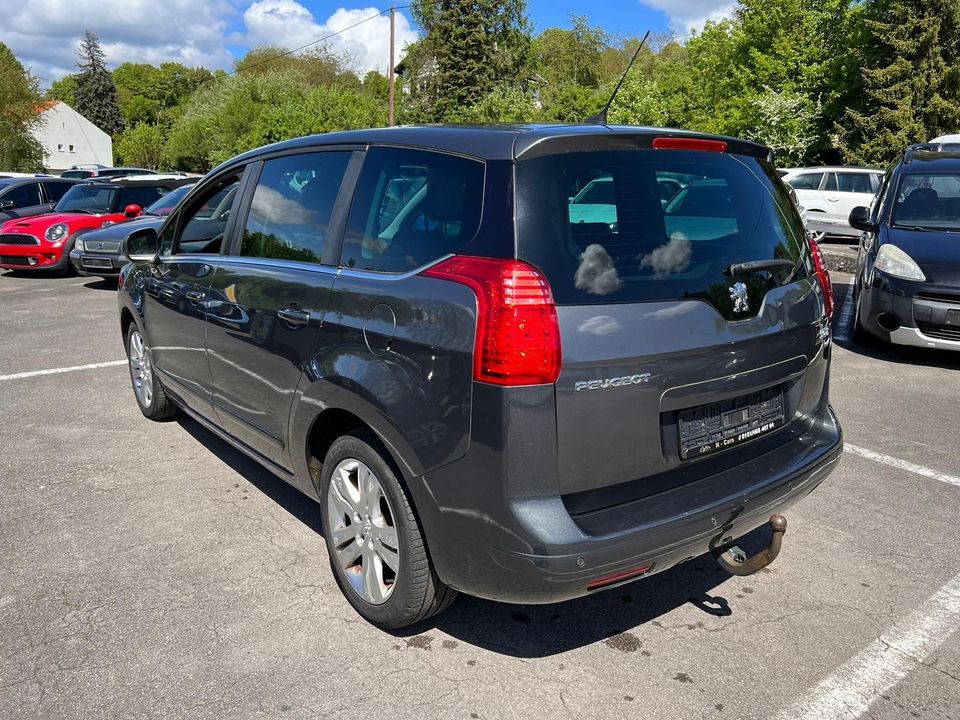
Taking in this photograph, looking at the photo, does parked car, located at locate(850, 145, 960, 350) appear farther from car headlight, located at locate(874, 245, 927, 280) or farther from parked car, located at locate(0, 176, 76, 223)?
parked car, located at locate(0, 176, 76, 223)

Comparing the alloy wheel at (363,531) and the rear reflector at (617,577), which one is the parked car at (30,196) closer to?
the alloy wheel at (363,531)

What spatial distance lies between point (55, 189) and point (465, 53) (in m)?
45.4

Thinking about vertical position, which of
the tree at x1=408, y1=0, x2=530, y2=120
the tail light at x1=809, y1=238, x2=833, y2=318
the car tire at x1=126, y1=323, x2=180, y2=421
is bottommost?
the car tire at x1=126, y1=323, x2=180, y2=421

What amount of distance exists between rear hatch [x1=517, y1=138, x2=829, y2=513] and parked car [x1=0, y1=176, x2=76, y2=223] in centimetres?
1548

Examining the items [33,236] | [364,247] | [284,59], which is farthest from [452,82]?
[364,247]

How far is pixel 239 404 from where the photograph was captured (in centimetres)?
383

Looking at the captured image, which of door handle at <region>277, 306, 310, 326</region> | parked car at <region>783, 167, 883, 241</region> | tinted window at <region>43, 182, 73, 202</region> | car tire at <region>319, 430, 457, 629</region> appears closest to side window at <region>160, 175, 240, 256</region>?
door handle at <region>277, 306, 310, 326</region>

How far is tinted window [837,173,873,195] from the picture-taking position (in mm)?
18312

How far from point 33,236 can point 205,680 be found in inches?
496

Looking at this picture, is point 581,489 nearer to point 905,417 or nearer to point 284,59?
point 905,417

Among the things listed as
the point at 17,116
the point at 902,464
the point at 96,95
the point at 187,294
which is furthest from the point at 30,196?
the point at 96,95

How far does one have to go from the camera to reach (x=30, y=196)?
16.0m

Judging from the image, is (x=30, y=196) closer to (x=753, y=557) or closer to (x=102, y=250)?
(x=102, y=250)

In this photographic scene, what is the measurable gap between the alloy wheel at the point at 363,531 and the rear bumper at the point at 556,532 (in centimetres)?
29
